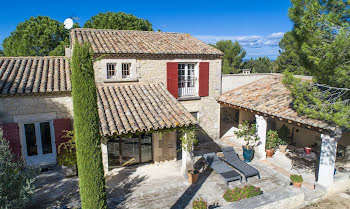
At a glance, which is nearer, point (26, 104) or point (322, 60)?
point (322, 60)

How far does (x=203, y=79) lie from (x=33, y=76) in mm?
8933

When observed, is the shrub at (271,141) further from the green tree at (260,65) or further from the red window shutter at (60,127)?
the green tree at (260,65)

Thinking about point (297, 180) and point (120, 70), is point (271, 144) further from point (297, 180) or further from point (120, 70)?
point (120, 70)

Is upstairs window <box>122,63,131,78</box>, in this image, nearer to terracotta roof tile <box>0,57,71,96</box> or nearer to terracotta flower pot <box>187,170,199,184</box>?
terracotta roof tile <box>0,57,71,96</box>

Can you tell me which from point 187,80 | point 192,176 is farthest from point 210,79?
point 192,176

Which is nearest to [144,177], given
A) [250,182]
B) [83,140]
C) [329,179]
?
[250,182]

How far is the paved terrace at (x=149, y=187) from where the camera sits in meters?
8.51

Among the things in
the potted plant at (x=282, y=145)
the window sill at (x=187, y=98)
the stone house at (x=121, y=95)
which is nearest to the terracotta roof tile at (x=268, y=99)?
the window sill at (x=187, y=98)

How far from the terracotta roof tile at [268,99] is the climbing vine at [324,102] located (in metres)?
0.77

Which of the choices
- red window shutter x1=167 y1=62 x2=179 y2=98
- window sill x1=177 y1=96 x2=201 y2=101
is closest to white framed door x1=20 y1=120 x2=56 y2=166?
red window shutter x1=167 y1=62 x2=179 y2=98

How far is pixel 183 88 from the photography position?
14.3 meters

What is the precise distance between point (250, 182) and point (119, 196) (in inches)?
208

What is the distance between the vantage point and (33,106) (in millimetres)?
10961

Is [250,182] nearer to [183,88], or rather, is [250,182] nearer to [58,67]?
[183,88]
